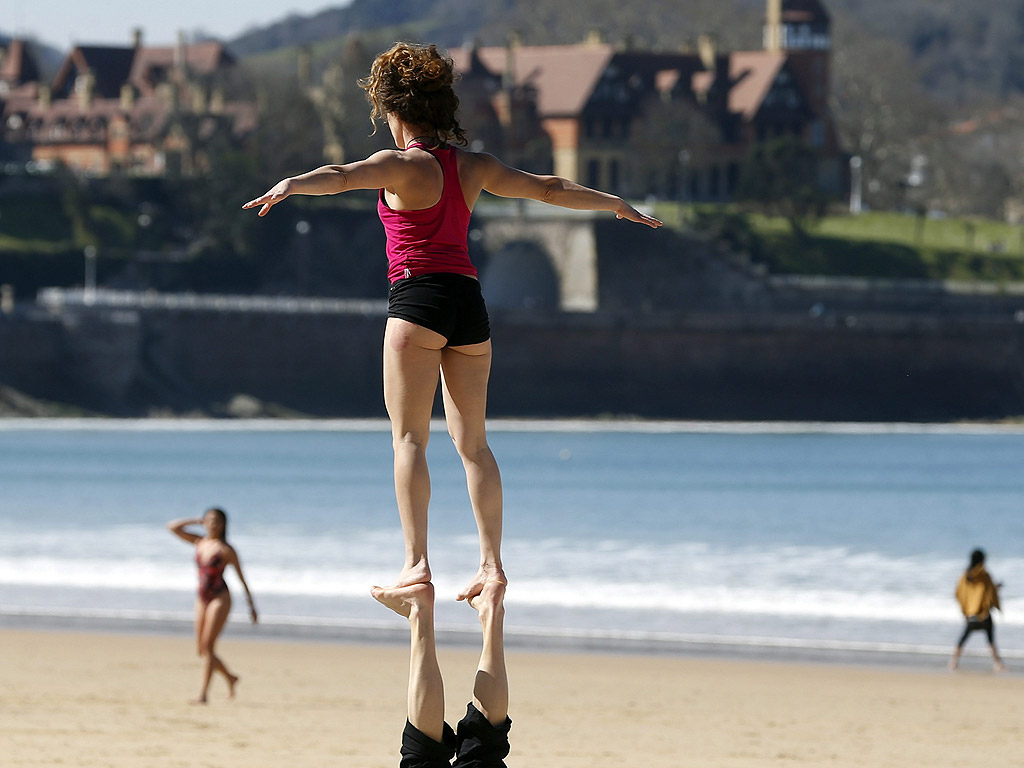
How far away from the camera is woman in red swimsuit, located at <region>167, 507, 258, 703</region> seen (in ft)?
42.4

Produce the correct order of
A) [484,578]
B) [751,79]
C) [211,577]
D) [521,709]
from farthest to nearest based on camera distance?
1. [751,79]
2. [521,709]
3. [211,577]
4. [484,578]

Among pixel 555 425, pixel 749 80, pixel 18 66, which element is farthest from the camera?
pixel 18 66

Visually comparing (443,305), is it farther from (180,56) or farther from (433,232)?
(180,56)

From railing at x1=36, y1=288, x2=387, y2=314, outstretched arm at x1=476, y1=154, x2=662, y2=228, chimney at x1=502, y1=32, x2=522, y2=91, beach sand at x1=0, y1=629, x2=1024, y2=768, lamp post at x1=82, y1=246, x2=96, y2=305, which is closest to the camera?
outstretched arm at x1=476, y1=154, x2=662, y2=228

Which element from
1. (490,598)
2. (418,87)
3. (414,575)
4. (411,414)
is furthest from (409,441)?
(418,87)

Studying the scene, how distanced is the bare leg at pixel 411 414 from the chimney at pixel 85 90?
96.4m

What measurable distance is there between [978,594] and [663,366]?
5959cm

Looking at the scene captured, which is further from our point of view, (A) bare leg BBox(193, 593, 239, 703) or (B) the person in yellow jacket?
(B) the person in yellow jacket

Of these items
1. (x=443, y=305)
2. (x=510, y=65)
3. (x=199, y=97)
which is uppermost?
(x=510, y=65)

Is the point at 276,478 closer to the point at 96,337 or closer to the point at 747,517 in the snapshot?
the point at 747,517

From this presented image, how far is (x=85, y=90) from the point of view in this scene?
10006cm

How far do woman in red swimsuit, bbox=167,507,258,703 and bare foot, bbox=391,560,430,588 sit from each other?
690 cm

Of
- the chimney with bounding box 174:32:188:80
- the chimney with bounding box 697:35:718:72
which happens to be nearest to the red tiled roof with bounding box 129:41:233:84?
the chimney with bounding box 174:32:188:80

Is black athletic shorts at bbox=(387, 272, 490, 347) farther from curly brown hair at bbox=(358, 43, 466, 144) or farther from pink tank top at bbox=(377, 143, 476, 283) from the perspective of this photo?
curly brown hair at bbox=(358, 43, 466, 144)
